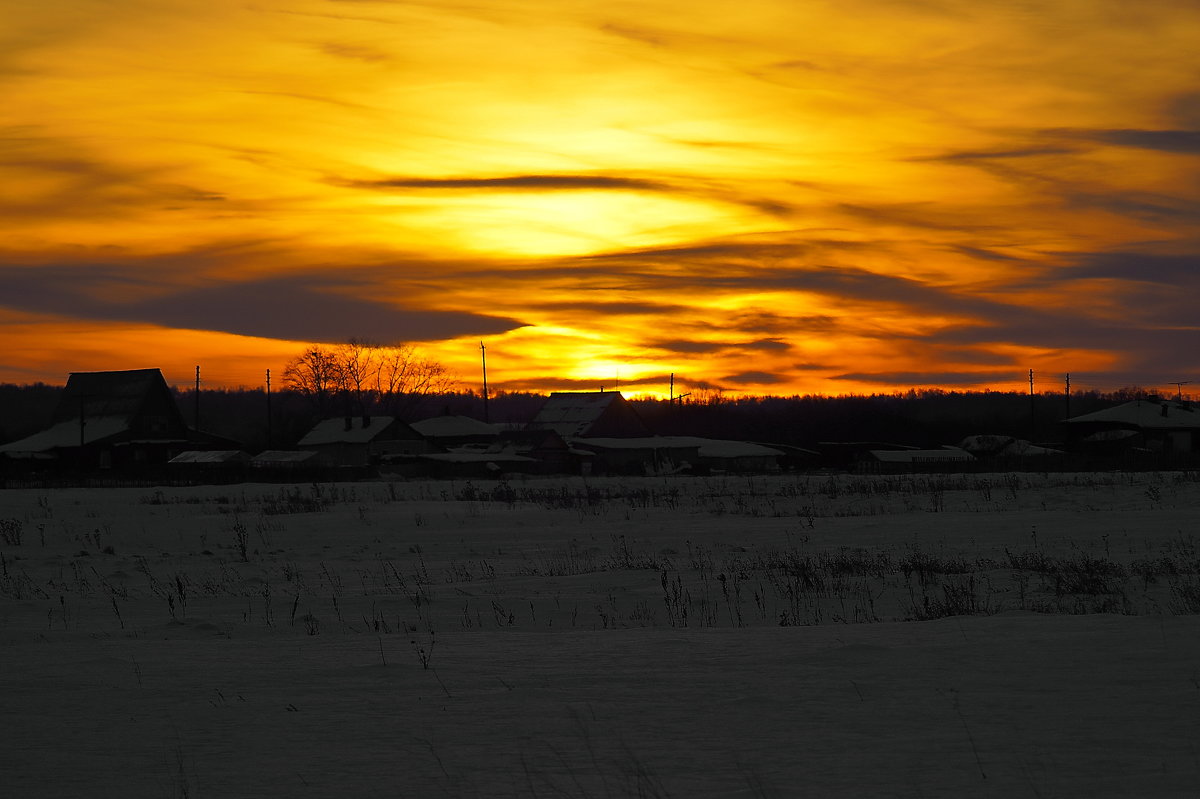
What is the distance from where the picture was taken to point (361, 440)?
287 ft

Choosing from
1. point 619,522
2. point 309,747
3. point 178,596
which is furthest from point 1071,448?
point 309,747

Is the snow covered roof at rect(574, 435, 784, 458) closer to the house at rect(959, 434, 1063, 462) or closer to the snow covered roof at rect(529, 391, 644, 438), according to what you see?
the snow covered roof at rect(529, 391, 644, 438)

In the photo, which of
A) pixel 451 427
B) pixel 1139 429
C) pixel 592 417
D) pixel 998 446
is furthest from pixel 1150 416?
pixel 451 427

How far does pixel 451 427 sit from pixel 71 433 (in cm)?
3257

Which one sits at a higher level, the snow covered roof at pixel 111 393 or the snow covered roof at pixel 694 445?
the snow covered roof at pixel 111 393

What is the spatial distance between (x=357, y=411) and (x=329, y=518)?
321ft

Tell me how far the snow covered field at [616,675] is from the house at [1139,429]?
238ft

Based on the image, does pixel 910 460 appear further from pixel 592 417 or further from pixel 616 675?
pixel 616 675

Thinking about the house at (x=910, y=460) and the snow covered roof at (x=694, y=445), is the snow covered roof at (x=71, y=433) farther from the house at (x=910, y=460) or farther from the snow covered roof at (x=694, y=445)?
the house at (x=910, y=460)

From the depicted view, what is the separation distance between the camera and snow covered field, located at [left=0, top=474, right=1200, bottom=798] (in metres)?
5.88

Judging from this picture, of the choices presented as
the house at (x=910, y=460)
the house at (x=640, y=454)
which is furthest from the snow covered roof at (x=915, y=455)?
the house at (x=640, y=454)

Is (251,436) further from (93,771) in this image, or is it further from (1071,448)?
(93,771)

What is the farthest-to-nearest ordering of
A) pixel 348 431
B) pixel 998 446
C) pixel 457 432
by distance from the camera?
pixel 457 432
pixel 998 446
pixel 348 431

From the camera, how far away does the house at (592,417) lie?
331ft
